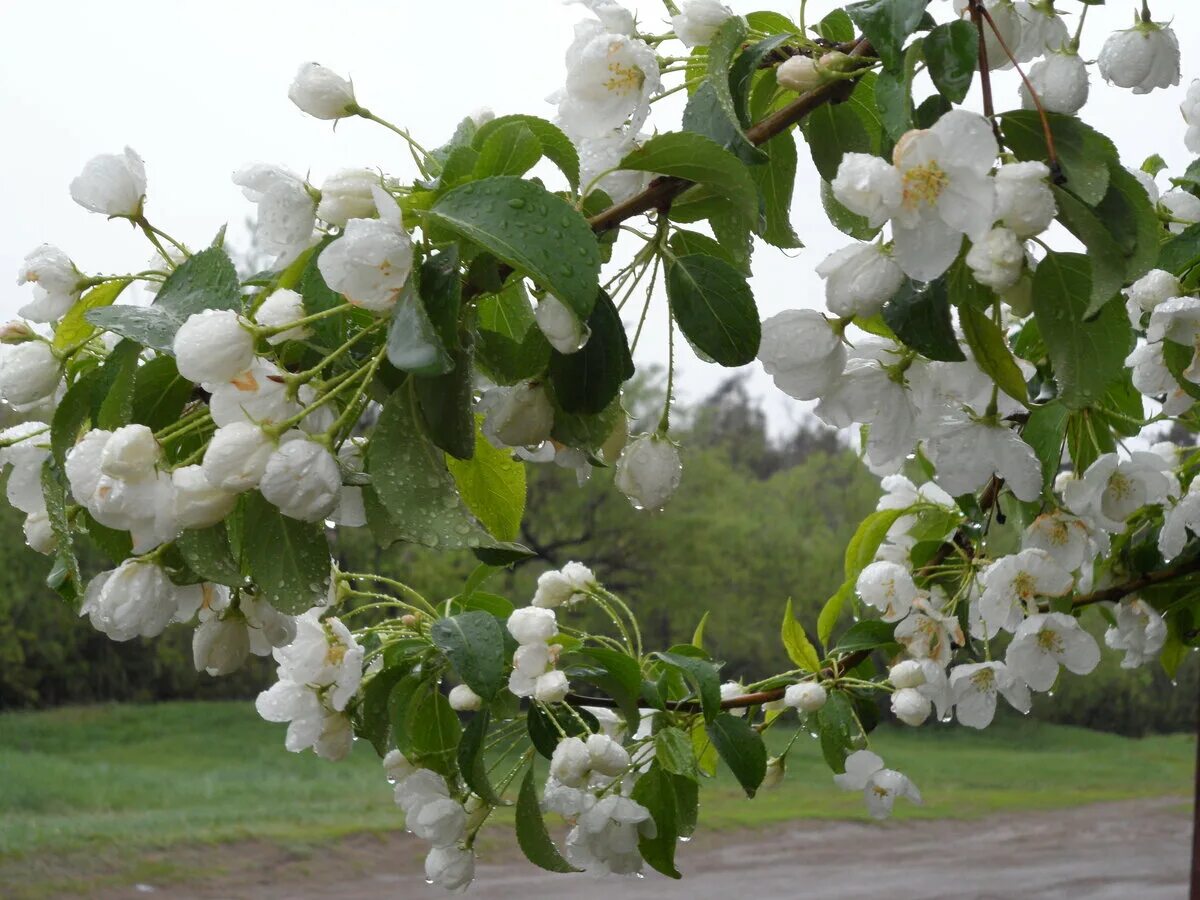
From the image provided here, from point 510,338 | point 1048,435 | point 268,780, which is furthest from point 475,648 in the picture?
point 268,780

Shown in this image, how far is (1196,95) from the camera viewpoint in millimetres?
744

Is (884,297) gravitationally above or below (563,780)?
above

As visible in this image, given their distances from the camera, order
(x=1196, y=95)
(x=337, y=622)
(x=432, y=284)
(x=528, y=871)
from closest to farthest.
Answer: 1. (x=432, y=284)
2. (x=337, y=622)
3. (x=1196, y=95)
4. (x=528, y=871)

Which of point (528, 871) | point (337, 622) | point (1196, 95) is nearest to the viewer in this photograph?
point (337, 622)

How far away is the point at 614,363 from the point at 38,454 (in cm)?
21

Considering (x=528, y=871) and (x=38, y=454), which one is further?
(x=528, y=871)

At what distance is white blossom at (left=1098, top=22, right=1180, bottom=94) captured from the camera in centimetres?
53

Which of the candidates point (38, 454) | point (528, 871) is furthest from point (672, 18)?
point (528, 871)

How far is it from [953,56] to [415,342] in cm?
16

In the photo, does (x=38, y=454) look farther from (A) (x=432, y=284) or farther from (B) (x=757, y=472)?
(B) (x=757, y=472)

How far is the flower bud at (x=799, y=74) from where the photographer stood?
1.20ft

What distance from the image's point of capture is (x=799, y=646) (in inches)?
31.7

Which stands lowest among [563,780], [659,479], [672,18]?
[563,780]

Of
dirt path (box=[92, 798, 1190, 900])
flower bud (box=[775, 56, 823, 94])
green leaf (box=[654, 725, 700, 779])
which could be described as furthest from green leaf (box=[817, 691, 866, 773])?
dirt path (box=[92, 798, 1190, 900])
